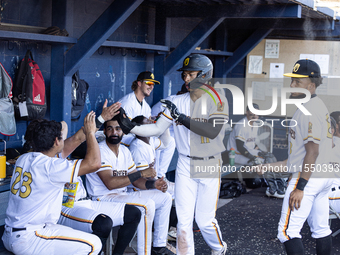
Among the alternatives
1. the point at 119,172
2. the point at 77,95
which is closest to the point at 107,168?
the point at 119,172

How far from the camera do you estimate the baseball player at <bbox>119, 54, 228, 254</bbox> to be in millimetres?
3309

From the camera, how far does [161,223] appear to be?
3621 millimetres

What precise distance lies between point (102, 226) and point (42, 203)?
524 mm

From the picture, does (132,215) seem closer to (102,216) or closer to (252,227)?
(102,216)

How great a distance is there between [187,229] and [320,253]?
39.7 inches

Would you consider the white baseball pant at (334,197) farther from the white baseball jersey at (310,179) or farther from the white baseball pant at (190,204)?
the white baseball pant at (190,204)

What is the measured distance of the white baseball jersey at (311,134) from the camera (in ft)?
9.98

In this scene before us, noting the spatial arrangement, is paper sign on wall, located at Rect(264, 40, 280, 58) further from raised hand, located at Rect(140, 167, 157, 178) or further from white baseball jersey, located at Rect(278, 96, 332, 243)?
raised hand, located at Rect(140, 167, 157, 178)

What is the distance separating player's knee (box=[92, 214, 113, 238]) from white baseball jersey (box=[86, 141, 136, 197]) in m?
0.51

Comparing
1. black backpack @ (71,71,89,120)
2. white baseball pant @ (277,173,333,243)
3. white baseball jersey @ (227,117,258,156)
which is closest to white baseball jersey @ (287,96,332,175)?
white baseball pant @ (277,173,333,243)

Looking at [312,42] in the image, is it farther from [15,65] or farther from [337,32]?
[15,65]

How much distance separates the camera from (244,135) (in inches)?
242

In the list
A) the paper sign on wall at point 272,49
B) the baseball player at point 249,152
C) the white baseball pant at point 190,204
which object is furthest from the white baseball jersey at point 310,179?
the paper sign on wall at point 272,49

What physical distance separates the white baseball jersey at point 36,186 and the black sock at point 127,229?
74 cm
